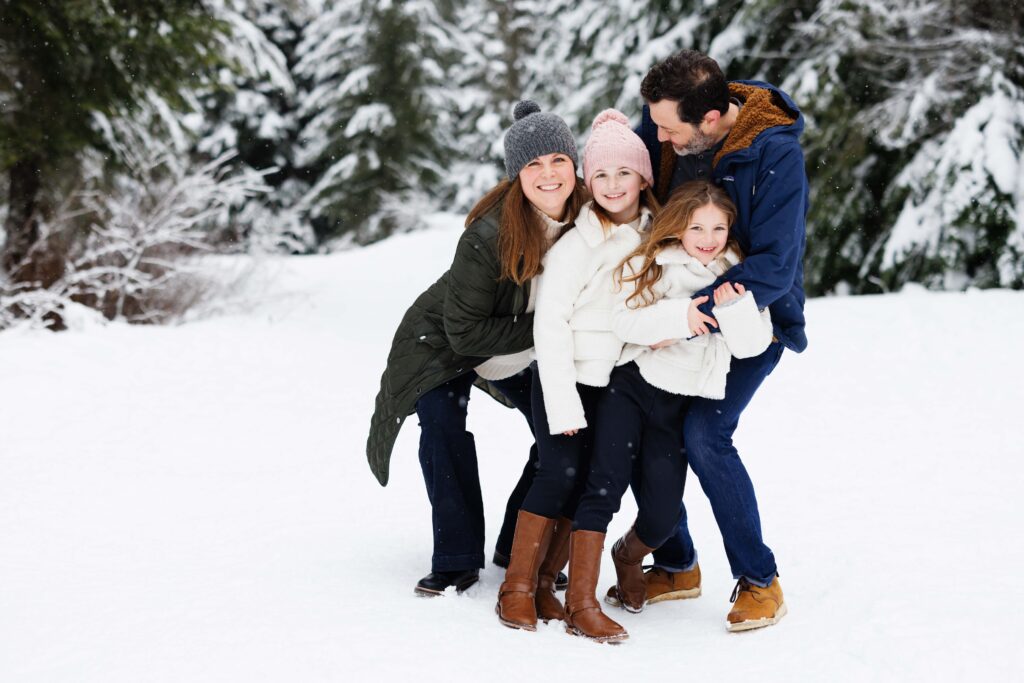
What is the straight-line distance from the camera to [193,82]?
8.26 meters

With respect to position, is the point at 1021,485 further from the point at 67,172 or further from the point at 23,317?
the point at 67,172

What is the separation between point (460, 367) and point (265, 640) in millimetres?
1126

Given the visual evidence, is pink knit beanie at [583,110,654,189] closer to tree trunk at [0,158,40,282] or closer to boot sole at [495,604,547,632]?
boot sole at [495,604,547,632]

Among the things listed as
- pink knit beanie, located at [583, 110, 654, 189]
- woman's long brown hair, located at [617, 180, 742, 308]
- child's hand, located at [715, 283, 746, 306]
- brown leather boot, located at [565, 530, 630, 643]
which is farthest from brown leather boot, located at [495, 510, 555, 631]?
pink knit beanie, located at [583, 110, 654, 189]

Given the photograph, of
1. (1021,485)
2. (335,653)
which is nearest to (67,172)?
(335,653)

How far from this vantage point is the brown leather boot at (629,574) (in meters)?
3.27

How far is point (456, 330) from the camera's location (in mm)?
3117

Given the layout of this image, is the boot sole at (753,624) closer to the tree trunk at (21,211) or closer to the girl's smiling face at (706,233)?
the girl's smiling face at (706,233)

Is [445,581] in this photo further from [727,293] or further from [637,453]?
[727,293]

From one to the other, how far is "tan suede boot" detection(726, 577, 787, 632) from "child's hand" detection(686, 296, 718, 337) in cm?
88

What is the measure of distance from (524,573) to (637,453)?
54 centimetres

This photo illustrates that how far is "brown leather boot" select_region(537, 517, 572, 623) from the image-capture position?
3.17 m

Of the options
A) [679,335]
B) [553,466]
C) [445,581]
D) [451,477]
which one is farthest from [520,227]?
[445,581]

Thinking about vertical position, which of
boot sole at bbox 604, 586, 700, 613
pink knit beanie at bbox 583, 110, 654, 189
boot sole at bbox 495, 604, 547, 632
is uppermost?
pink knit beanie at bbox 583, 110, 654, 189
